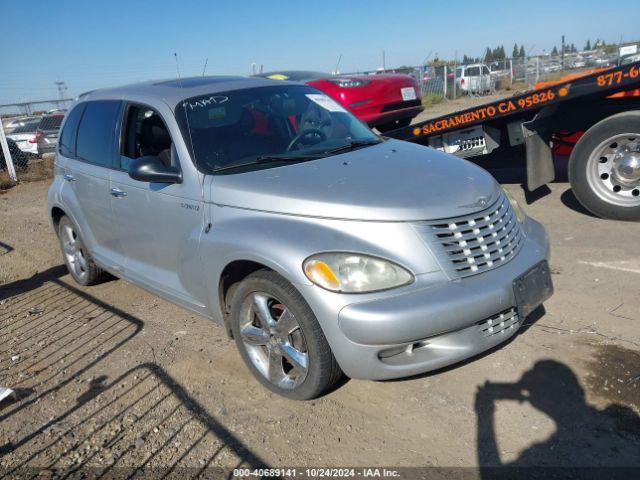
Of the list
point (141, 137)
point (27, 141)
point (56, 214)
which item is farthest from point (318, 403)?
point (27, 141)

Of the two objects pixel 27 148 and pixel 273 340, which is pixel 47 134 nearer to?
pixel 27 148

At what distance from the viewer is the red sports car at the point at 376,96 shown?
28.7ft

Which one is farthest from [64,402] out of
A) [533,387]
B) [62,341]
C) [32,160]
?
[32,160]

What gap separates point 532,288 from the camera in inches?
128

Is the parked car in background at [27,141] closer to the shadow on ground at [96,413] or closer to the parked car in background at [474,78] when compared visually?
the shadow on ground at [96,413]

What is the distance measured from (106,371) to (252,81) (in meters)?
2.42

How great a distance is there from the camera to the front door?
3.74 metres

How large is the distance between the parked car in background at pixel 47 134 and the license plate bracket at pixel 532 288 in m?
16.6

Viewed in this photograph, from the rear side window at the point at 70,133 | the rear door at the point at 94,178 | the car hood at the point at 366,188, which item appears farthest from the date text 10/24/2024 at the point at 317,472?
the rear side window at the point at 70,133

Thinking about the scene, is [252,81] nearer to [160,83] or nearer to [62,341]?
[160,83]

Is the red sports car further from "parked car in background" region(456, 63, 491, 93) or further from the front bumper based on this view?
"parked car in background" region(456, 63, 491, 93)

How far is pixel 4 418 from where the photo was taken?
3549 mm

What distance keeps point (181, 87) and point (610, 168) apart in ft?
14.3

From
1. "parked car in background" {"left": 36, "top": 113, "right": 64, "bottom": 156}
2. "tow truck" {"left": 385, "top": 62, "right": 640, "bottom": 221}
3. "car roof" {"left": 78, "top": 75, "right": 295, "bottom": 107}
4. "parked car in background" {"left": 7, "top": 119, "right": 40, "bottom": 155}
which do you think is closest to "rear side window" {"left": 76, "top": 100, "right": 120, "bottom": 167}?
"car roof" {"left": 78, "top": 75, "right": 295, "bottom": 107}
